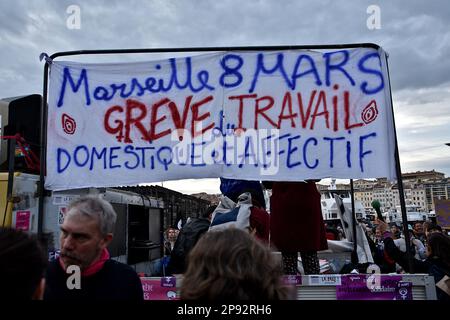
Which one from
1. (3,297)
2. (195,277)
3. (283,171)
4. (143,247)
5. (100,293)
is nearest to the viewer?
(3,297)

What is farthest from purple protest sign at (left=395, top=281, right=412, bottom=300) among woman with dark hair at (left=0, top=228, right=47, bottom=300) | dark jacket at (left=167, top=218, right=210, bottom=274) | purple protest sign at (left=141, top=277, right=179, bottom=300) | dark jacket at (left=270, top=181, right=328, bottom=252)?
woman with dark hair at (left=0, top=228, right=47, bottom=300)

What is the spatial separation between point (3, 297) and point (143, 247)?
5013 mm

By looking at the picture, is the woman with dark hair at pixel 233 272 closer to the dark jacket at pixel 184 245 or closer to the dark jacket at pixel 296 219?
the dark jacket at pixel 296 219

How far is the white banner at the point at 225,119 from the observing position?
3.06 meters

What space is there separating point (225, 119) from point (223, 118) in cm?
2

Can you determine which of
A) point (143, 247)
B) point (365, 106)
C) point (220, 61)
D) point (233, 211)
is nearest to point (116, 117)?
point (220, 61)

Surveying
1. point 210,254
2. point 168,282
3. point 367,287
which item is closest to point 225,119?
point 168,282

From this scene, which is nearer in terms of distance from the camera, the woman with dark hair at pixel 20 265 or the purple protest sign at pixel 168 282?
the woman with dark hair at pixel 20 265

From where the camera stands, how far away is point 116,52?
10.5 feet

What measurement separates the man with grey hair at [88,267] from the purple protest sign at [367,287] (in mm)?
1416

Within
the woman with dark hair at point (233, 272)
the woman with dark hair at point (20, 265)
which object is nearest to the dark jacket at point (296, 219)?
the woman with dark hair at point (233, 272)

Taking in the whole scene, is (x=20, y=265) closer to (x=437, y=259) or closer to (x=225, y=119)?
(x=225, y=119)

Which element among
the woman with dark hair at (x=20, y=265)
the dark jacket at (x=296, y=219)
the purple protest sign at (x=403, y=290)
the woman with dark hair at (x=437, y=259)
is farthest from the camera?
the woman with dark hair at (x=437, y=259)

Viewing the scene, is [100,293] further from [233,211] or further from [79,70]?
[79,70]
